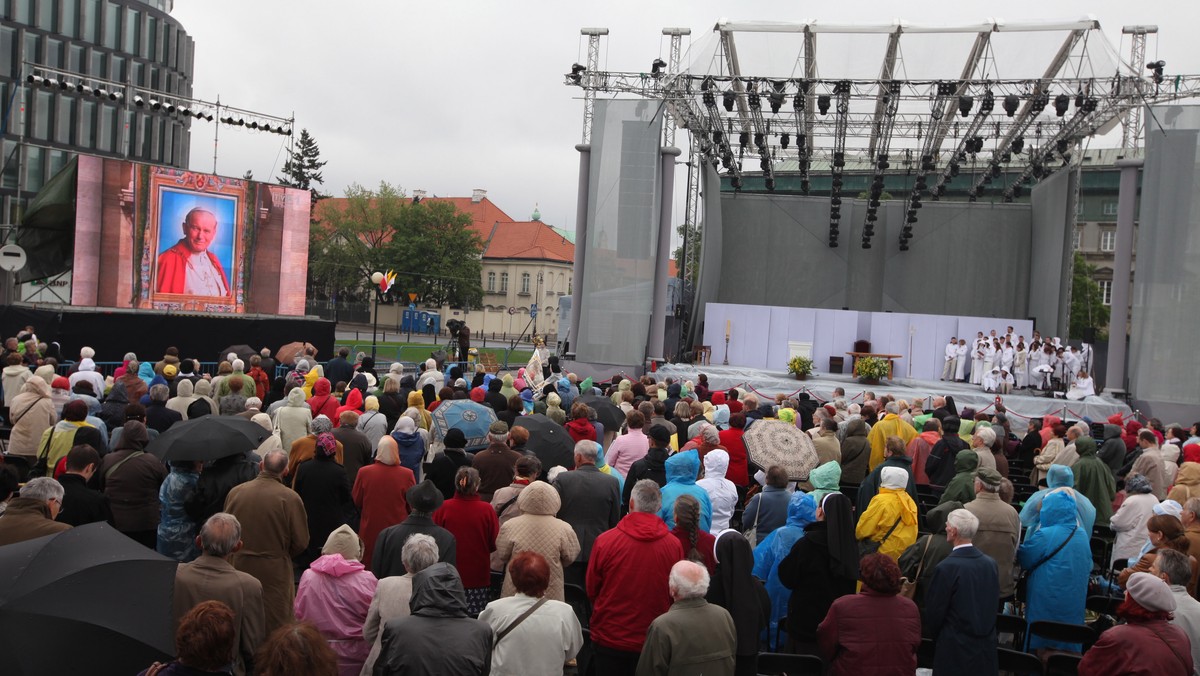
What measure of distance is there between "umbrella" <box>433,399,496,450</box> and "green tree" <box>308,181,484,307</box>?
50.6 meters

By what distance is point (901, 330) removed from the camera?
86.9ft

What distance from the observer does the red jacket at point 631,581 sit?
483 cm

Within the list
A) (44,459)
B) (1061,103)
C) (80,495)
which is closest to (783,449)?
(80,495)

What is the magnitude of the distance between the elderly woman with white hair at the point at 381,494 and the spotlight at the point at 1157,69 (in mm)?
18419

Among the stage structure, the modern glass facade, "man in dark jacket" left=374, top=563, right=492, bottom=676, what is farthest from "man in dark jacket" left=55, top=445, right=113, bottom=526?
the modern glass facade

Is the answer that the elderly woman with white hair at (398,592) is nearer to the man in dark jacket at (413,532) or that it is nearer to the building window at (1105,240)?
the man in dark jacket at (413,532)

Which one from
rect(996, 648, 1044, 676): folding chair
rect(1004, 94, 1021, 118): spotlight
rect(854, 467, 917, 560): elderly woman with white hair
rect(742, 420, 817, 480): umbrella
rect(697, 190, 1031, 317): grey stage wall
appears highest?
rect(1004, 94, 1021, 118): spotlight

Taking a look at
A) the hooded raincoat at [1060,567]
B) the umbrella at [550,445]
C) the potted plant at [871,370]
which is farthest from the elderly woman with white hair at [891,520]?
the potted plant at [871,370]

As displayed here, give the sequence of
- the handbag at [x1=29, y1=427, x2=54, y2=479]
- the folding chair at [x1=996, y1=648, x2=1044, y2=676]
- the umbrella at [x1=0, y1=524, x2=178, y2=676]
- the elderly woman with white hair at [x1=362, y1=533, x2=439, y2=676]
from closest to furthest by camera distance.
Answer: the umbrella at [x1=0, y1=524, x2=178, y2=676], the elderly woman with white hair at [x1=362, y1=533, x2=439, y2=676], the folding chair at [x1=996, y1=648, x2=1044, y2=676], the handbag at [x1=29, y1=427, x2=54, y2=479]

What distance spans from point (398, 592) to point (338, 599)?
1.58 ft

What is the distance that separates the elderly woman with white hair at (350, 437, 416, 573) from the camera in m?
6.41

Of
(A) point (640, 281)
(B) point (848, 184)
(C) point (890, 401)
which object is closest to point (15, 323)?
(A) point (640, 281)

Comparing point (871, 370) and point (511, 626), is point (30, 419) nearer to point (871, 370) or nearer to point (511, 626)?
point (511, 626)

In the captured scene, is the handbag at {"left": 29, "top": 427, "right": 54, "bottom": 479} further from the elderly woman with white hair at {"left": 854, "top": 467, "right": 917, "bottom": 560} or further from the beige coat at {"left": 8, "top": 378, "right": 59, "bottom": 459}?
the elderly woman with white hair at {"left": 854, "top": 467, "right": 917, "bottom": 560}
